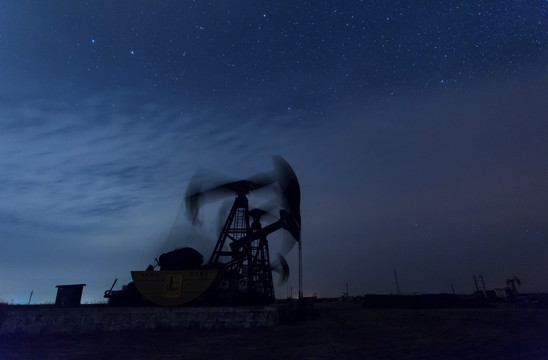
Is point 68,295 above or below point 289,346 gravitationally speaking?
above

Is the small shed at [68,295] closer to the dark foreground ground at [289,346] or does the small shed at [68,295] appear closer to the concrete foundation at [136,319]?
the concrete foundation at [136,319]

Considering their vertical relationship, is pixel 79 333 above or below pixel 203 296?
below

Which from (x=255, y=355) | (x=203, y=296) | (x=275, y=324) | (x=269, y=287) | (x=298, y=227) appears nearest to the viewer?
(x=255, y=355)

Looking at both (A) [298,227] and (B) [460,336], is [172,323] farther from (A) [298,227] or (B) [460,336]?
(B) [460,336]

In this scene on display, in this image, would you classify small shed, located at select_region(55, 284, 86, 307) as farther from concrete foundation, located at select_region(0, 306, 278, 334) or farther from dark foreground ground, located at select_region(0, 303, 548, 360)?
dark foreground ground, located at select_region(0, 303, 548, 360)

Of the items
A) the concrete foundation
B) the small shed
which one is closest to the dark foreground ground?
the concrete foundation

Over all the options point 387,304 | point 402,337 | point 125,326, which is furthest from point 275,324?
point 387,304

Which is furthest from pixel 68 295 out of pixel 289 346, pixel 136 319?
pixel 289 346

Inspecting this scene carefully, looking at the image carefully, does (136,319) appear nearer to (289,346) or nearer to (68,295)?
(68,295)

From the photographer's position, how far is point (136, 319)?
1914 centimetres

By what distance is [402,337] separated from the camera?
14016 millimetres

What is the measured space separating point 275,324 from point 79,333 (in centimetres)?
1227

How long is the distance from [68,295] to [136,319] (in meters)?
10.5

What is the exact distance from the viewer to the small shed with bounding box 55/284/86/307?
82.7 feet
